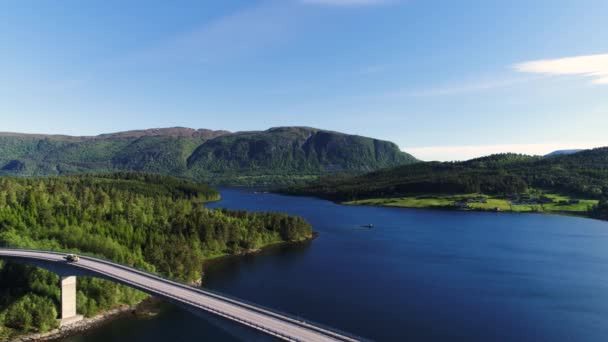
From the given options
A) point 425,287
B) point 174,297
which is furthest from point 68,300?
point 425,287

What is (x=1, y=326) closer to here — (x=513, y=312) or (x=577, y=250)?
(x=513, y=312)

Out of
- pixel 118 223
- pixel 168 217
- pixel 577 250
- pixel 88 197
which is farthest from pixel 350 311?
pixel 88 197

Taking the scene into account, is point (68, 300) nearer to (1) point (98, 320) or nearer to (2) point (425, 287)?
(1) point (98, 320)

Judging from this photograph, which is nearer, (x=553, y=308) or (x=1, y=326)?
(x=1, y=326)

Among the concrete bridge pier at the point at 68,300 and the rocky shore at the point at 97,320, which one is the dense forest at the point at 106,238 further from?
the concrete bridge pier at the point at 68,300

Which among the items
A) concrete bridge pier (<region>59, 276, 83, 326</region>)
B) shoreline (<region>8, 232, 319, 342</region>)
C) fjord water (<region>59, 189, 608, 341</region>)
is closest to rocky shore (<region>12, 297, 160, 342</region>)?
shoreline (<region>8, 232, 319, 342</region>)

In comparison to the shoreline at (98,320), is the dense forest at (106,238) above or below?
above

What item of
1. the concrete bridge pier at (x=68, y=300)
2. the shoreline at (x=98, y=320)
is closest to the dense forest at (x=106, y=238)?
the shoreline at (x=98, y=320)
